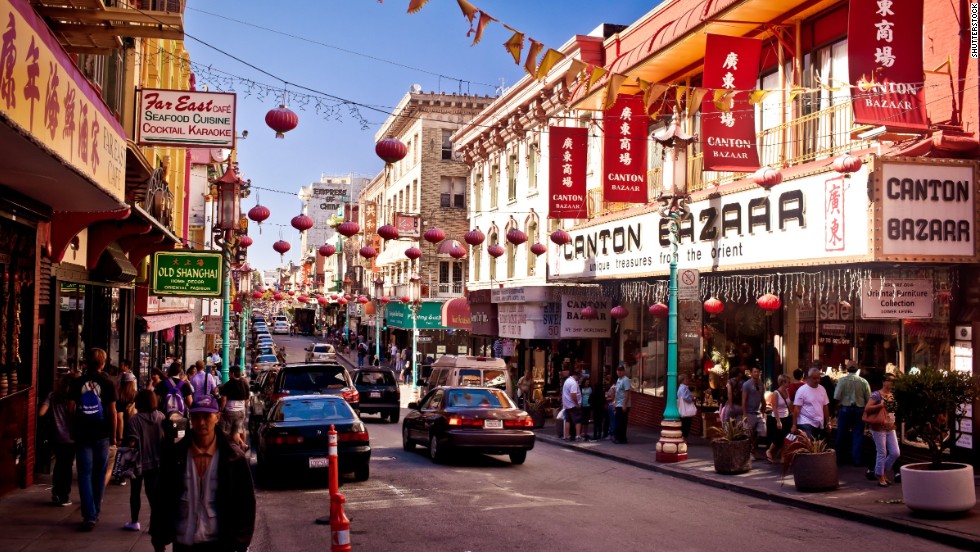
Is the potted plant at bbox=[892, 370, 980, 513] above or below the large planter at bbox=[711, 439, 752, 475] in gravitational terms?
above

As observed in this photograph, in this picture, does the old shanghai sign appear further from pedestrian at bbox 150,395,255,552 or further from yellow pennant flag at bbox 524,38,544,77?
pedestrian at bbox 150,395,255,552

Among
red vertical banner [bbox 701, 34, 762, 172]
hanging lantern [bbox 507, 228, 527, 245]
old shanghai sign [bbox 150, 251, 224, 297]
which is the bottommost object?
old shanghai sign [bbox 150, 251, 224, 297]

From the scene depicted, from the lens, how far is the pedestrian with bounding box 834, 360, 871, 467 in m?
16.6

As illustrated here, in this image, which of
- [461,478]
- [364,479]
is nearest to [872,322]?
[461,478]

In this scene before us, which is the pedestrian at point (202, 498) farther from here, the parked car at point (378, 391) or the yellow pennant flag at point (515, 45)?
the parked car at point (378, 391)

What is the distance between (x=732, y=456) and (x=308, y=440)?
293 inches

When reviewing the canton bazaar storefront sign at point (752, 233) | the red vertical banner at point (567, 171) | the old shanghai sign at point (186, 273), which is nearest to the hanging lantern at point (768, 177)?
the canton bazaar storefront sign at point (752, 233)

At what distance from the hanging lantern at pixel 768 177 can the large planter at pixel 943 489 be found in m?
6.68

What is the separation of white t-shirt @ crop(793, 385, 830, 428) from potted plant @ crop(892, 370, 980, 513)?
3267 millimetres

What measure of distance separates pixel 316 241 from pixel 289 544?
145277 mm

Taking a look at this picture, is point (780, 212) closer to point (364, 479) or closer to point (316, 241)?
point (364, 479)

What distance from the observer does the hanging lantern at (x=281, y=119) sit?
1577 centimetres

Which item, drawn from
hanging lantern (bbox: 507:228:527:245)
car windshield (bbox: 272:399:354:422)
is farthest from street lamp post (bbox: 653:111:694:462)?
hanging lantern (bbox: 507:228:527:245)

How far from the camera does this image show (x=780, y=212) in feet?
57.8
